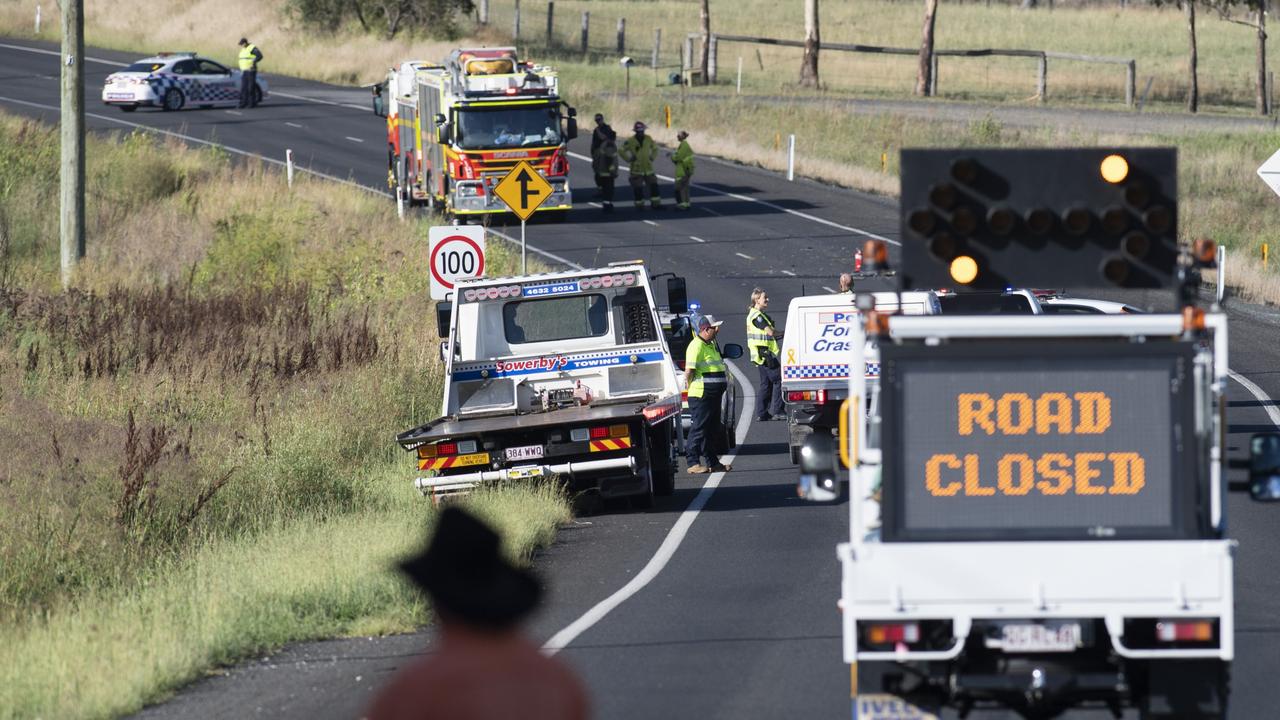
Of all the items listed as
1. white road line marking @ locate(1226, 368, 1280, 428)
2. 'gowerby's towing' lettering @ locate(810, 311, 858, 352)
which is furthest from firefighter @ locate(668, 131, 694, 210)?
'gowerby's towing' lettering @ locate(810, 311, 858, 352)

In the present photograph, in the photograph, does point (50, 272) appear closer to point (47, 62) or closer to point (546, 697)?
point (546, 697)

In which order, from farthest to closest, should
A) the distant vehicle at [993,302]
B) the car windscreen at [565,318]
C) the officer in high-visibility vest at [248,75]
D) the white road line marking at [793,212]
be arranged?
the officer in high-visibility vest at [248,75]
the white road line marking at [793,212]
the distant vehicle at [993,302]
the car windscreen at [565,318]

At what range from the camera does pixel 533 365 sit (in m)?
18.5

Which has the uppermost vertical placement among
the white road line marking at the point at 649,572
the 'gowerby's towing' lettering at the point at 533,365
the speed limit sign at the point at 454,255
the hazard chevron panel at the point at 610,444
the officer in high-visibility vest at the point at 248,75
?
the officer in high-visibility vest at the point at 248,75

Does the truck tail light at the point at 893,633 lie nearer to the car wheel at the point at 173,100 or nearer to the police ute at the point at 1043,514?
the police ute at the point at 1043,514

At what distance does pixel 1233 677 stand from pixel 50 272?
2410cm

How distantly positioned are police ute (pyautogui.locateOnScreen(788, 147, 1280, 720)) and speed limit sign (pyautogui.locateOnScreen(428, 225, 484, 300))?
14052 millimetres

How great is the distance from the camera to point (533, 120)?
39344mm

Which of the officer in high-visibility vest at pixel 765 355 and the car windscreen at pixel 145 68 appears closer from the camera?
the officer in high-visibility vest at pixel 765 355

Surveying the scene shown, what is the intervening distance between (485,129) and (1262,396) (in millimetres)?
18250

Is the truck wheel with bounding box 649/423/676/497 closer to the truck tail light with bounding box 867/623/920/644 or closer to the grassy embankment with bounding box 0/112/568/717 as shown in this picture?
the grassy embankment with bounding box 0/112/568/717

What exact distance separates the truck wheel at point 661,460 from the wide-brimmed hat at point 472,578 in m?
12.8

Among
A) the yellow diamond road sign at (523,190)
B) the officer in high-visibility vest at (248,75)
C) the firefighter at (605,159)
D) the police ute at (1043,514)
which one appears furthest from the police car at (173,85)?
the police ute at (1043,514)

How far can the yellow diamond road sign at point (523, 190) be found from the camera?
79.2 feet
